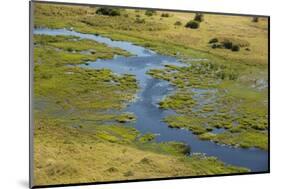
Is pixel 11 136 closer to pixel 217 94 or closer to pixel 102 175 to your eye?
pixel 102 175

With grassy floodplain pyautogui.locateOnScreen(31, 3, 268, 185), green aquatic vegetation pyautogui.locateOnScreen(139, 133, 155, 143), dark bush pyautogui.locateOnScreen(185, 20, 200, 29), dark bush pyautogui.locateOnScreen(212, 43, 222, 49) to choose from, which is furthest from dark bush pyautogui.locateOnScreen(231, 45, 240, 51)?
green aquatic vegetation pyautogui.locateOnScreen(139, 133, 155, 143)

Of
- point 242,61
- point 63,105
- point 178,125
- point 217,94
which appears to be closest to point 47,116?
point 63,105

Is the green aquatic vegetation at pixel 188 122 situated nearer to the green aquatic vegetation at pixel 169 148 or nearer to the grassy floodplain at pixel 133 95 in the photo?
the grassy floodplain at pixel 133 95

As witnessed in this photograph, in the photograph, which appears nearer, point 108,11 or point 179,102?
point 108,11

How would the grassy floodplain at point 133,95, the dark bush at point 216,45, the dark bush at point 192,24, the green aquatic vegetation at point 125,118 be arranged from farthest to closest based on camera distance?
1. the dark bush at point 216,45
2. the dark bush at point 192,24
3. the green aquatic vegetation at point 125,118
4. the grassy floodplain at point 133,95

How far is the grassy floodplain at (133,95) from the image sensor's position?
423cm

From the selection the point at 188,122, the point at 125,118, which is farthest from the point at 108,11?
the point at 188,122

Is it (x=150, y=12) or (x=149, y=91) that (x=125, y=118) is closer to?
(x=149, y=91)

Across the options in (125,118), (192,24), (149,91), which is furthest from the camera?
(192,24)

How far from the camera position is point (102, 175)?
4352 millimetres

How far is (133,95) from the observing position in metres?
4.46

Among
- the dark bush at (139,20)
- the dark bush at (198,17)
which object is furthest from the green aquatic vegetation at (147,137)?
the dark bush at (198,17)

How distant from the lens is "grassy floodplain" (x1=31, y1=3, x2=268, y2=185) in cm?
423

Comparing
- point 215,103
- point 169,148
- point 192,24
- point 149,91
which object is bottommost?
point 169,148
